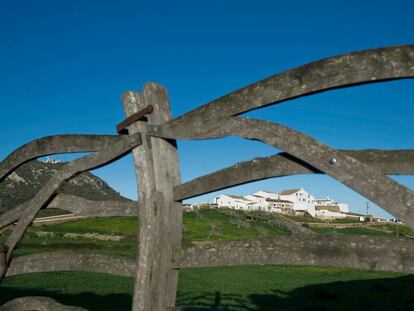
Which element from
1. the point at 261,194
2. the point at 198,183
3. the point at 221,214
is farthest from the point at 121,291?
the point at 261,194

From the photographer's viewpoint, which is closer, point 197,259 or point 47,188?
point 197,259

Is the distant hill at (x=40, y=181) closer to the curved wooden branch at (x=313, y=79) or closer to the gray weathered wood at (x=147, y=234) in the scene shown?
the gray weathered wood at (x=147, y=234)

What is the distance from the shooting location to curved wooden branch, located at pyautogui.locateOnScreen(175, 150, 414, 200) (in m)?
2.77

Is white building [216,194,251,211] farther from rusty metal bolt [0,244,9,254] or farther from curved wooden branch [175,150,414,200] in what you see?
curved wooden branch [175,150,414,200]

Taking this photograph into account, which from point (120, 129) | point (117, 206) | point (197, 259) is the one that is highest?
point (120, 129)

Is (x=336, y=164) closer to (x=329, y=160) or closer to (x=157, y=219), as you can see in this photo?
(x=329, y=160)

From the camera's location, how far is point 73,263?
420 cm

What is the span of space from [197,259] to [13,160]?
2.86 m

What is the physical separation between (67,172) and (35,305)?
4.30 feet

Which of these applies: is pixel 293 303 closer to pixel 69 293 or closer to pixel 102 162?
pixel 69 293

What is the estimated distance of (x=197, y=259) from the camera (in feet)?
10.8

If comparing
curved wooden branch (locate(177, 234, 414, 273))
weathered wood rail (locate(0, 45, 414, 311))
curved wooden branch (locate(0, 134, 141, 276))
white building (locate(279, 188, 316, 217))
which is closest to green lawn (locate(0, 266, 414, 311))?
curved wooden branch (locate(0, 134, 141, 276))

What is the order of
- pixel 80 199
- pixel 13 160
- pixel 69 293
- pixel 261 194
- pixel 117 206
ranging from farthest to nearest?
pixel 261 194
pixel 69 293
pixel 13 160
pixel 80 199
pixel 117 206

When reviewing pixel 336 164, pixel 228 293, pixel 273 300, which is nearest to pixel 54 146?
pixel 336 164
